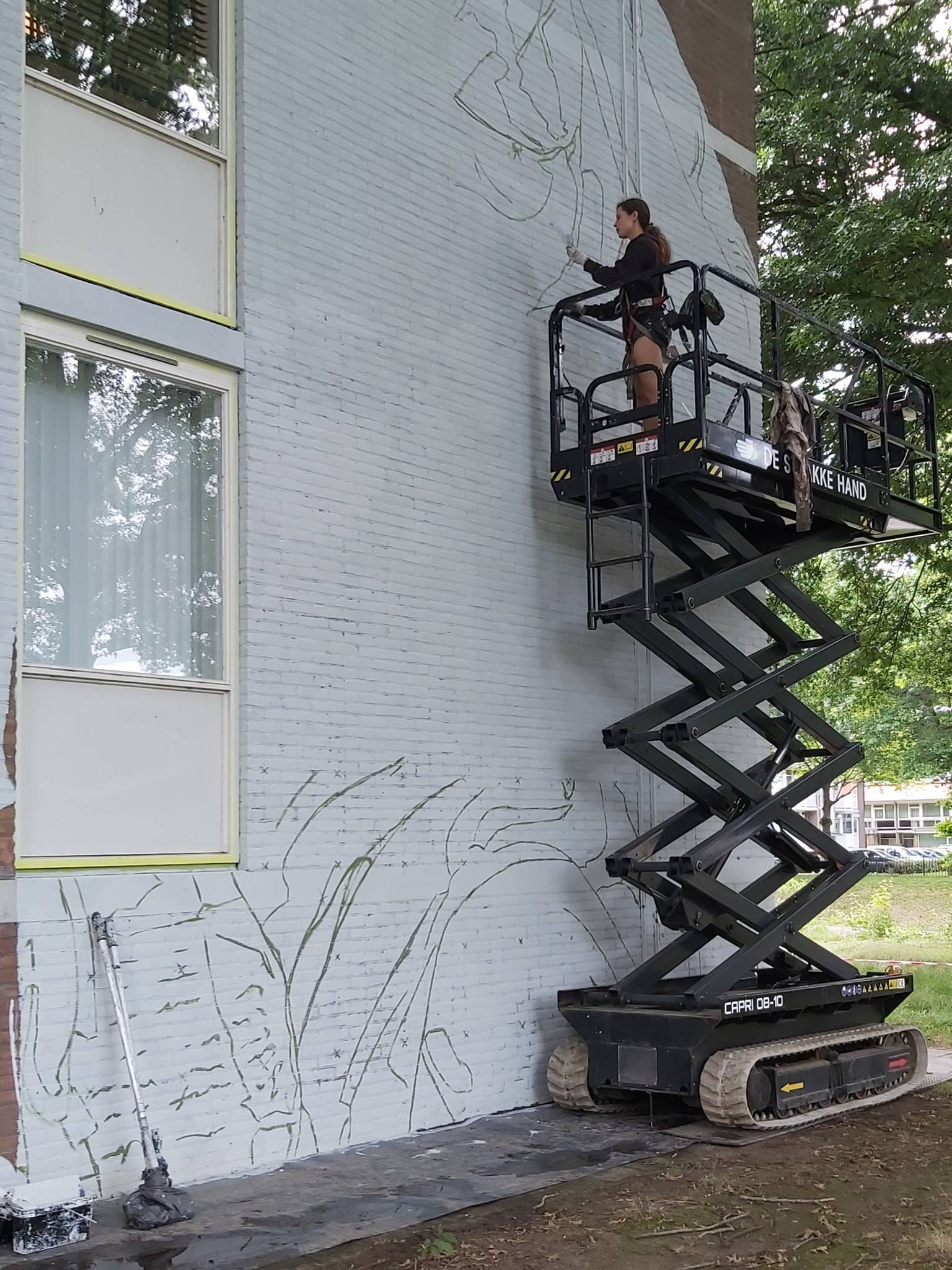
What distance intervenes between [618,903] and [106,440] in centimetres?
517

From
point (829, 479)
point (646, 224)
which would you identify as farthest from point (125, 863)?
point (646, 224)

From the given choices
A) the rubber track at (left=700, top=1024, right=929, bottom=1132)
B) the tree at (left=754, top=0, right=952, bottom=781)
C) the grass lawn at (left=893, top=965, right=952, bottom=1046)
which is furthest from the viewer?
the tree at (left=754, top=0, right=952, bottom=781)

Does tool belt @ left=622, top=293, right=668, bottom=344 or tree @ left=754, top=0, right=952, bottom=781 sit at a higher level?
tree @ left=754, top=0, right=952, bottom=781

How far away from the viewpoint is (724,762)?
376 inches

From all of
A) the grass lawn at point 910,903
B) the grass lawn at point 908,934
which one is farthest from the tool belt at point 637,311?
the grass lawn at point 910,903

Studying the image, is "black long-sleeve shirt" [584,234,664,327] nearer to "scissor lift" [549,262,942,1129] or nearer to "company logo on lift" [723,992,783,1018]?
"scissor lift" [549,262,942,1129]

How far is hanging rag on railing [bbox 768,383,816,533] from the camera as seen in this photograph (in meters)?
9.54

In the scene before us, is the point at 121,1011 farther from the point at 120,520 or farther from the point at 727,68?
the point at 727,68

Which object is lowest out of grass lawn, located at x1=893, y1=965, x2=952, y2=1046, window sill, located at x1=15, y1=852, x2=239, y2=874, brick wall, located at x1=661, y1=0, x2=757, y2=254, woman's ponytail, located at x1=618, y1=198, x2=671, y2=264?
grass lawn, located at x1=893, y1=965, x2=952, y2=1046

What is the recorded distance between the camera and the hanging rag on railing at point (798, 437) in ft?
31.3

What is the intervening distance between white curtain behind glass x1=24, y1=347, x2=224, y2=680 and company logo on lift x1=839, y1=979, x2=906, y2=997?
4970mm

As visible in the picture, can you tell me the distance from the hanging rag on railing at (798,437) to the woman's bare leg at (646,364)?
0.87m

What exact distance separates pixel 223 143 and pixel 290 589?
2.75 m

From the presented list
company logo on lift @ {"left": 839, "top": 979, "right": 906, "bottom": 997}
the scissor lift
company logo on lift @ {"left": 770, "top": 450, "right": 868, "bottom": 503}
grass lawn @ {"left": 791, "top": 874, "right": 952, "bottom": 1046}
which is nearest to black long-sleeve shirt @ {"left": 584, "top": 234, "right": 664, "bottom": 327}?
the scissor lift
